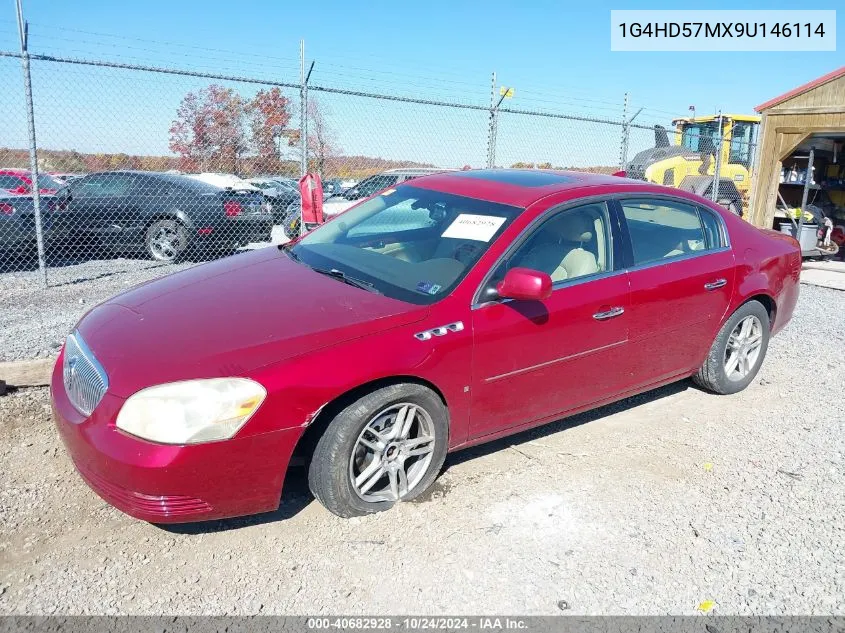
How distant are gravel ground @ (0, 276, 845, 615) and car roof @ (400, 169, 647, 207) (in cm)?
144

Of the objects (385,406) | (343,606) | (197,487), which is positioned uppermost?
(385,406)

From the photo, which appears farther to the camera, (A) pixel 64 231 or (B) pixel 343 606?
(A) pixel 64 231

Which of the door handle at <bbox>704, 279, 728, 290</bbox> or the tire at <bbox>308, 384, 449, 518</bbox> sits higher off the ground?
the door handle at <bbox>704, 279, 728, 290</bbox>

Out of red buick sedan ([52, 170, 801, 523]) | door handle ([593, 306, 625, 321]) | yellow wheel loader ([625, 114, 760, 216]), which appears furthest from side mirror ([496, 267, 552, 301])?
yellow wheel loader ([625, 114, 760, 216])

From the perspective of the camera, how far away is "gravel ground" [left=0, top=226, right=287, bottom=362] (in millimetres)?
5008

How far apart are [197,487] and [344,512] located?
0.69 metres

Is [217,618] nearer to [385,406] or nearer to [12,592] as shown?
[12,592]

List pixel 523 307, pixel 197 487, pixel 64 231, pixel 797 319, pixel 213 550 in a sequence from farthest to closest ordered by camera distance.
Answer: pixel 64 231
pixel 797 319
pixel 523 307
pixel 213 550
pixel 197 487

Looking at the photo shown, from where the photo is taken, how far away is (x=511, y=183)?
386 centimetres

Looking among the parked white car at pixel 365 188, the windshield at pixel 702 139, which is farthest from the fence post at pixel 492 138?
the windshield at pixel 702 139

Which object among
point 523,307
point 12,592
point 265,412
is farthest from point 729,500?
point 12,592

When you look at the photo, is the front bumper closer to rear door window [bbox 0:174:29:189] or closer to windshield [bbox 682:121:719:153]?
rear door window [bbox 0:174:29:189]

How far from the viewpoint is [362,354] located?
9.15ft

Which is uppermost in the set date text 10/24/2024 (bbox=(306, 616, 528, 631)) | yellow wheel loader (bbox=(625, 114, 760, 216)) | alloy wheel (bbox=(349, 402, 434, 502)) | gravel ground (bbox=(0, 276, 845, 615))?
yellow wheel loader (bbox=(625, 114, 760, 216))
